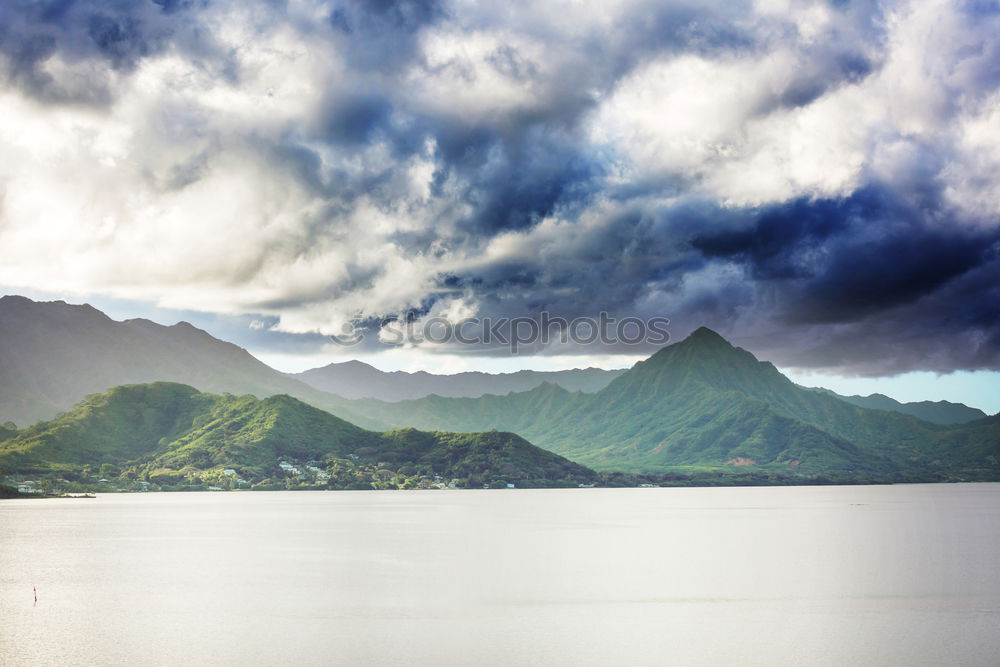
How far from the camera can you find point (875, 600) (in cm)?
7481

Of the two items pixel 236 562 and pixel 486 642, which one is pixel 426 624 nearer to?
pixel 486 642

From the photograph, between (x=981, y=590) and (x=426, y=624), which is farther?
(x=981, y=590)

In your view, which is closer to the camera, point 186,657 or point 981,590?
point 186,657

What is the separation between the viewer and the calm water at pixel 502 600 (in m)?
53.2

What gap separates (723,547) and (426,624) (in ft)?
255

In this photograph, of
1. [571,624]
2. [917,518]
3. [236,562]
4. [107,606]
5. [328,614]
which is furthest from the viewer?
[917,518]

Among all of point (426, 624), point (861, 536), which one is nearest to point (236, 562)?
point (426, 624)

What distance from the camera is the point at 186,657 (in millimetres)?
51406

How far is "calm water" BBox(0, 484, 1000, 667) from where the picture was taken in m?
53.2

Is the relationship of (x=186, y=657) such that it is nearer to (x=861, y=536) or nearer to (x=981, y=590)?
(x=981, y=590)

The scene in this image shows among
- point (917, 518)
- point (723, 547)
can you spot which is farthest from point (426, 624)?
point (917, 518)

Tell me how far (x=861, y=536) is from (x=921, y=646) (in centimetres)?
9997

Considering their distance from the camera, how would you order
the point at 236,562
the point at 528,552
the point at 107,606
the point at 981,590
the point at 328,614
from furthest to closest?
the point at 528,552
the point at 236,562
the point at 981,590
the point at 107,606
the point at 328,614

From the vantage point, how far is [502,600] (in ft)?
247
